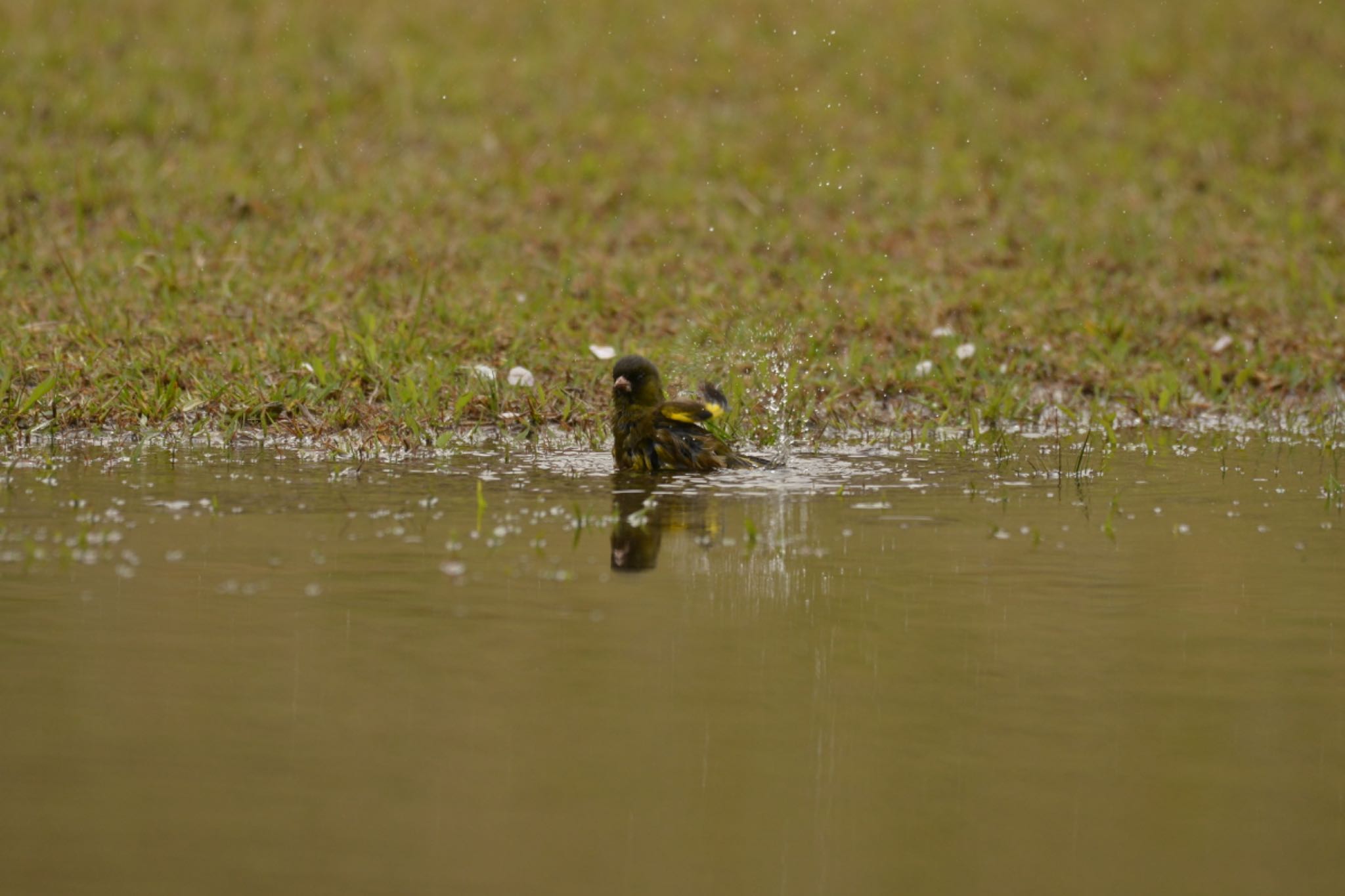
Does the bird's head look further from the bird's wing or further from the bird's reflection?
the bird's reflection

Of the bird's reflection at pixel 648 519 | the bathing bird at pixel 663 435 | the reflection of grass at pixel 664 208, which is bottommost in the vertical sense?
the bird's reflection at pixel 648 519

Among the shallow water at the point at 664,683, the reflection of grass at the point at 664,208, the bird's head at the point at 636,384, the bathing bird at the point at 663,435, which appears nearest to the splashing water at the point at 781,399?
the reflection of grass at the point at 664,208

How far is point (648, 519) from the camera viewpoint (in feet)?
20.4

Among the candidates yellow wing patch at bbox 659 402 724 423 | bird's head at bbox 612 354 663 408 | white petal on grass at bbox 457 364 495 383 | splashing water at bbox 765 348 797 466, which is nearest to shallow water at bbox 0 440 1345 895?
yellow wing patch at bbox 659 402 724 423

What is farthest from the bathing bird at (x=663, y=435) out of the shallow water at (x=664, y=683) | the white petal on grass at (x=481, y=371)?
the white petal on grass at (x=481, y=371)

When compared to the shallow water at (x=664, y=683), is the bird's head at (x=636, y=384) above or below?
above

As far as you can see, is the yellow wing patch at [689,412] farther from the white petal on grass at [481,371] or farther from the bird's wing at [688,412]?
the white petal on grass at [481,371]

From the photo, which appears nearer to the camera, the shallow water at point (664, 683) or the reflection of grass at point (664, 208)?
the shallow water at point (664, 683)

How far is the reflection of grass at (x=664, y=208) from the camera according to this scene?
8.68 m

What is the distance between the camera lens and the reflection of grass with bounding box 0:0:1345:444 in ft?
28.5

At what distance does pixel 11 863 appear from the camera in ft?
10.3

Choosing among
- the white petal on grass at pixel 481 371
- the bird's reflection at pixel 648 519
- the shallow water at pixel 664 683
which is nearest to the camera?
the shallow water at pixel 664 683

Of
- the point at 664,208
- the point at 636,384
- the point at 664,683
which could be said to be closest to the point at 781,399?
the point at 636,384

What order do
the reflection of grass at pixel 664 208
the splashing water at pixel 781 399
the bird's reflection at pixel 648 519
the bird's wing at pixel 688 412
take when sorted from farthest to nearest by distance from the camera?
the reflection of grass at pixel 664 208
the splashing water at pixel 781 399
the bird's wing at pixel 688 412
the bird's reflection at pixel 648 519
